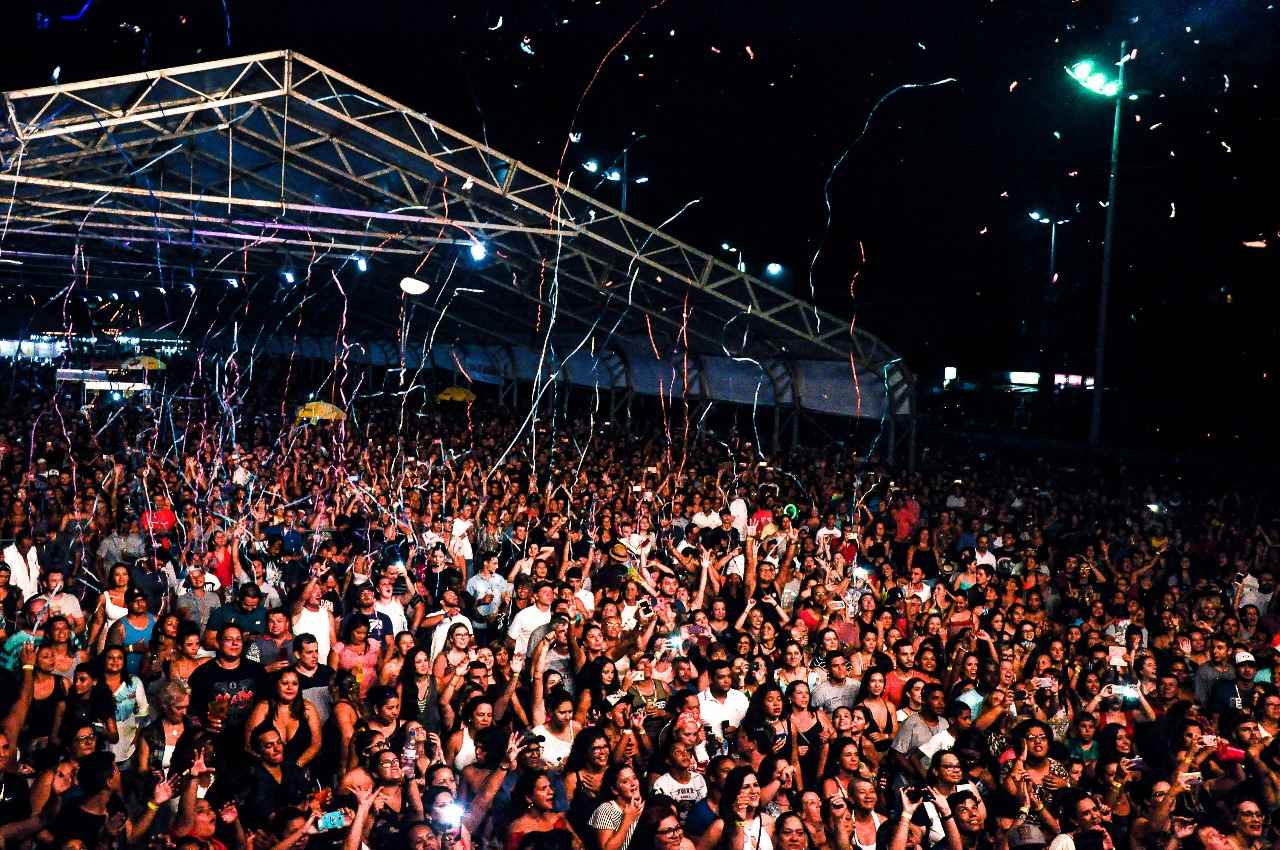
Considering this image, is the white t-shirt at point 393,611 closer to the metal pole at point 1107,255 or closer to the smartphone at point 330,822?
the smartphone at point 330,822

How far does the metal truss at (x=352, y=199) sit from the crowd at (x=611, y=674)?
11.0ft

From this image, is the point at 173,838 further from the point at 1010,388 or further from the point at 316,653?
the point at 1010,388

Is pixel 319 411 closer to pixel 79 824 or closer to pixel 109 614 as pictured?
pixel 109 614

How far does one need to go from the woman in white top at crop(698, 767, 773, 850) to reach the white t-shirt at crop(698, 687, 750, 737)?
1287mm

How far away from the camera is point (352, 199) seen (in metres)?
15.5

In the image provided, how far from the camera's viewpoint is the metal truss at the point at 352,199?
1112cm

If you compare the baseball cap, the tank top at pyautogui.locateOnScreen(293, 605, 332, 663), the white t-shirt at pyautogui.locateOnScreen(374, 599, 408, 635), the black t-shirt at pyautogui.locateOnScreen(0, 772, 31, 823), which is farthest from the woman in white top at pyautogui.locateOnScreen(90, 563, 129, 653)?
the baseball cap

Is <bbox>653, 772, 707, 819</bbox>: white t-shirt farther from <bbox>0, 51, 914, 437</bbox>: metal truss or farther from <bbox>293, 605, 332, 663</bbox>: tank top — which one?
<bbox>0, 51, 914, 437</bbox>: metal truss

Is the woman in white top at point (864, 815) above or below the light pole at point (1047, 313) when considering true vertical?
below

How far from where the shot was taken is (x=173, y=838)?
163 inches

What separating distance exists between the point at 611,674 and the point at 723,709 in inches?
24.0

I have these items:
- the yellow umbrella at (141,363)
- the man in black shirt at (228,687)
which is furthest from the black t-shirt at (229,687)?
the yellow umbrella at (141,363)

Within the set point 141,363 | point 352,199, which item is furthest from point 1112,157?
point 141,363

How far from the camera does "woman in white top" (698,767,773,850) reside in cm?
452
